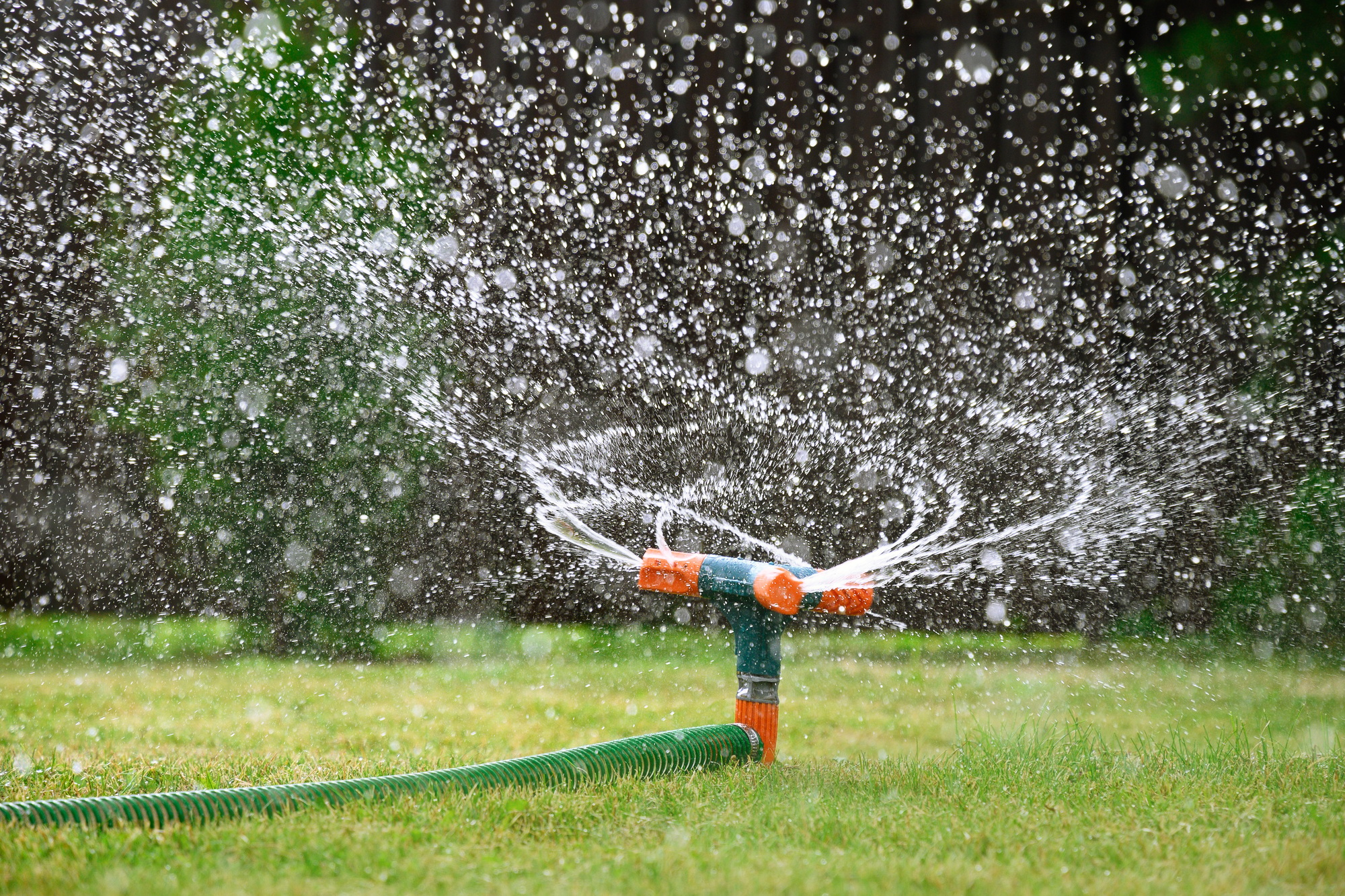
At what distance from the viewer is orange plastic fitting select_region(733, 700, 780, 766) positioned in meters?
1.80

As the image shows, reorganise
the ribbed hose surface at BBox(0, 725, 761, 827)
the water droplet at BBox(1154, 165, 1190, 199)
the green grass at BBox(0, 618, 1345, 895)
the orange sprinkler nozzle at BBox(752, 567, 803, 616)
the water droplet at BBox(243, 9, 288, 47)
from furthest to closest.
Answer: the water droplet at BBox(1154, 165, 1190, 199) < the water droplet at BBox(243, 9, 288, 47) < the orange sprinkler nozzle at BBox(752, 567, 803, 616) < the ribbed hose surface at BBox(0, 725, 761, 827) < the green grass at BBox(0, 618, 1345, 895)

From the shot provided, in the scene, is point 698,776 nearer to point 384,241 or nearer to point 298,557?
point 298,557

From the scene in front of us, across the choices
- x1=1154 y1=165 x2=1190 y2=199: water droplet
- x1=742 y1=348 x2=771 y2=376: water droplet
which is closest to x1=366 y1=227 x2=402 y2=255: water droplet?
x1=742 y1=348 x2=771 y2=376: water droplet

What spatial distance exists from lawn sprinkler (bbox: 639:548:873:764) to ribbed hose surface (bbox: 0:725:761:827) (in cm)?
6

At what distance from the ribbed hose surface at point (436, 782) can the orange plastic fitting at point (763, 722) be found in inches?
0.5

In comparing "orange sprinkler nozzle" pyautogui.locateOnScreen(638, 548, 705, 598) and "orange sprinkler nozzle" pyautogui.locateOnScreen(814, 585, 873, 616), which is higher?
"orange sprinkler nozzle" pyautogui.locateOnScreen(638, 548, 705, 598)

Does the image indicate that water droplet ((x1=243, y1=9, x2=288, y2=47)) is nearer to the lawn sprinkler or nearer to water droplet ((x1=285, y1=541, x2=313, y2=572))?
water droplet ((x1=285, y1=541, x2=313, y2=572))

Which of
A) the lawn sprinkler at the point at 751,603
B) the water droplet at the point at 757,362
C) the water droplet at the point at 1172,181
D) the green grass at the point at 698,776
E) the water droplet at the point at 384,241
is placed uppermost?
the water droplet at the point at 1172,181

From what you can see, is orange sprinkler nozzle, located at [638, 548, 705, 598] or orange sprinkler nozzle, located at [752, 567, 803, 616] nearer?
orange sprinkler nozzle, located at [752, 567, 803, 616]

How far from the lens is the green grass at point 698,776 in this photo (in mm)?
1053

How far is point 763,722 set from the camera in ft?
5.94

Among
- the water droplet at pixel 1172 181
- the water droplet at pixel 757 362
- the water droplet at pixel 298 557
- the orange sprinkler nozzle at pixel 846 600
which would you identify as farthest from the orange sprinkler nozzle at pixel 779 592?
the water droplet at pixel 1172 181

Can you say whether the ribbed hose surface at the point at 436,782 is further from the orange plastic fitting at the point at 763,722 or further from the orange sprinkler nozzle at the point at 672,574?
the orange sprinkler nozzle at the point at 672,574

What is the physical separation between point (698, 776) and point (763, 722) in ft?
0.81
